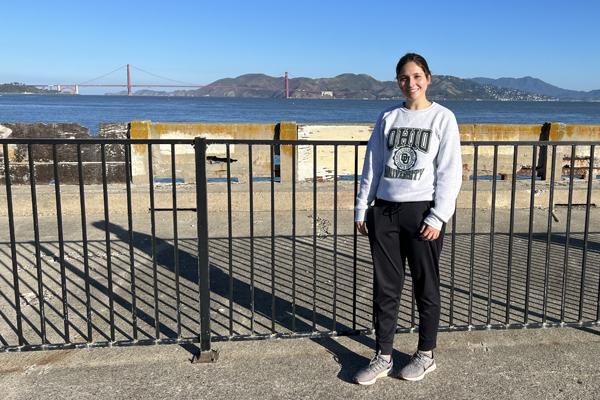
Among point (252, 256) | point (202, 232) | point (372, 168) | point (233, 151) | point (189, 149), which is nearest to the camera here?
point (372, 168)

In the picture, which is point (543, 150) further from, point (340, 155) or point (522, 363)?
point (522, 363)

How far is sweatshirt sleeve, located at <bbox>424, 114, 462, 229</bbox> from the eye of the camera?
10.7ft

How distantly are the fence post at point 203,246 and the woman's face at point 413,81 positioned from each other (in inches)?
51.7

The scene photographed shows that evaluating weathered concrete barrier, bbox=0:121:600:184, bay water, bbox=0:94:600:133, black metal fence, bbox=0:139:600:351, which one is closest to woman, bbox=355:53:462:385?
black metal fence, bbox=0:139:600:351

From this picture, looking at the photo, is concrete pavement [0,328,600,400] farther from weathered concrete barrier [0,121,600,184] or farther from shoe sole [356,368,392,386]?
weathered concrete barrier [0,121,600,184]

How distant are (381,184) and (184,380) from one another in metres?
1.71

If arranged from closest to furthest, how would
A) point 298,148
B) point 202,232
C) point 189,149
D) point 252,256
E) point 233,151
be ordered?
point 202,232
point 252,256
point 233,151
point 189,149
point 298,148

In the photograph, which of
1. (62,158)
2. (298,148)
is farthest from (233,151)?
(62,158)

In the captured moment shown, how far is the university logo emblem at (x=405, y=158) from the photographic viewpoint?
3.30 m

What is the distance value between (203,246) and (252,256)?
453 millimetres

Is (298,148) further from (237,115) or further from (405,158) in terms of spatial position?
(237,115)

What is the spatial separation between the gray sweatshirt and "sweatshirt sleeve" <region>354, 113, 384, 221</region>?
1 centimetres

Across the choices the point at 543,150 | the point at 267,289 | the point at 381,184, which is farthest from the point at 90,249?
the point at 543,150

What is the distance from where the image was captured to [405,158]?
3320 millimetres
